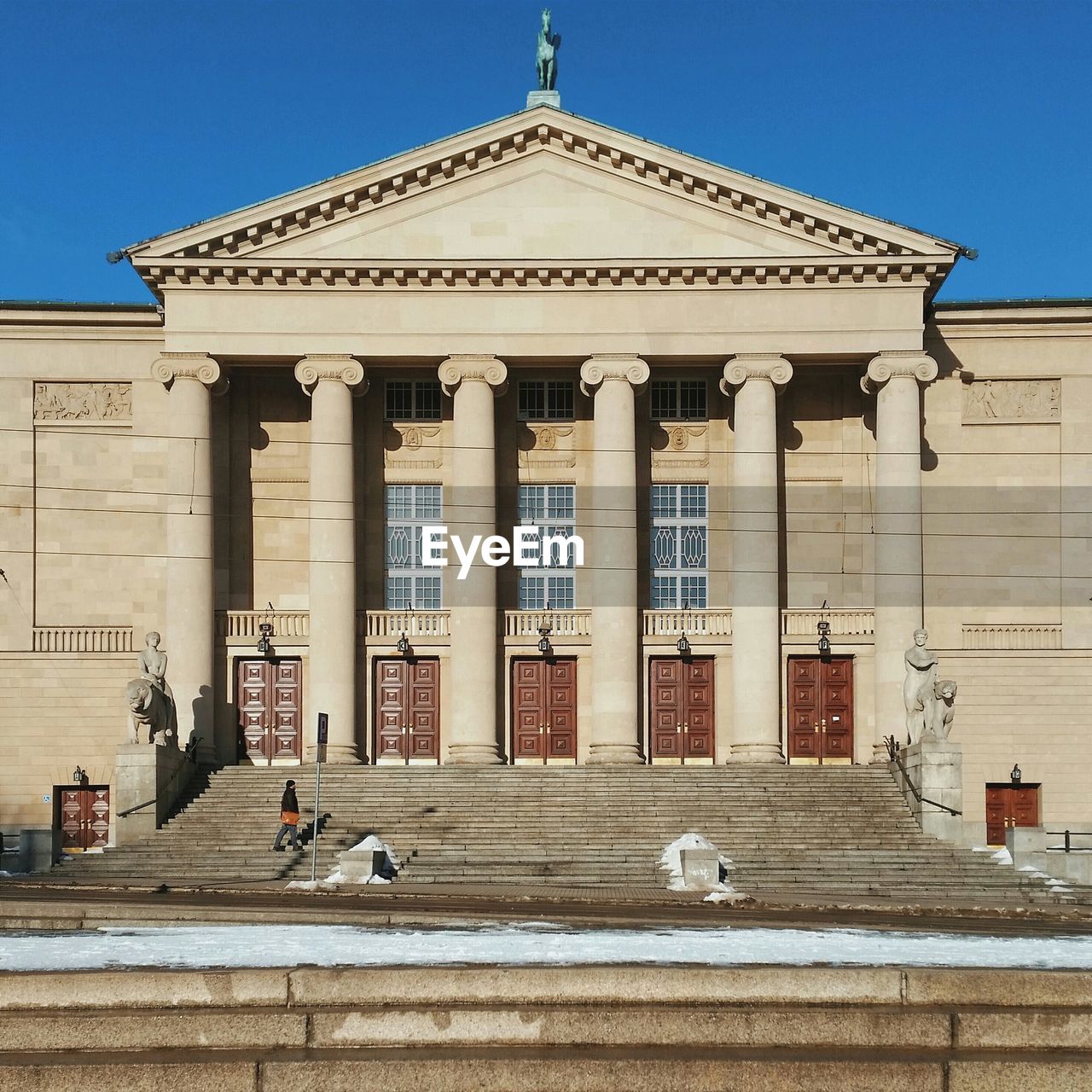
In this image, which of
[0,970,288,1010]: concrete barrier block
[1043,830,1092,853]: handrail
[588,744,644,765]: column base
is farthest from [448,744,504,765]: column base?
A: [0,970,288,1010]: concrete barrier block

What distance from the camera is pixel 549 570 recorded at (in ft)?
159

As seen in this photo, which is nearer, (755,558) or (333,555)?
(333,555)

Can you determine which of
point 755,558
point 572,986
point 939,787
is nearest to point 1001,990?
point 572,986

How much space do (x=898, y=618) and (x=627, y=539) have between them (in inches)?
275

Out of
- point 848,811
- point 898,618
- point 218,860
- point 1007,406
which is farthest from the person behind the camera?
point 1007,406

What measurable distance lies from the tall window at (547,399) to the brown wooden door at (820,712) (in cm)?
900

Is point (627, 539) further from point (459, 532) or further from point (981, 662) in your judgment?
point (981, 662)

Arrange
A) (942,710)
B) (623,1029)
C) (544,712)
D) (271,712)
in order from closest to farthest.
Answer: (623,1029) → (942,710) → (271,712) → (544,712)

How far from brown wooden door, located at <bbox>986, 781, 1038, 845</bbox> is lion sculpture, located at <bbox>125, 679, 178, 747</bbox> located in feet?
66.9

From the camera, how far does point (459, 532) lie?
4750cm

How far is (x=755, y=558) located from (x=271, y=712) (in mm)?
12955

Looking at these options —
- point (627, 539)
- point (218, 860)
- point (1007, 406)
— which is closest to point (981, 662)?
point (1007, 406)

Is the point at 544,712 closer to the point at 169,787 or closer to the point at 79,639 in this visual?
the point at 169,787

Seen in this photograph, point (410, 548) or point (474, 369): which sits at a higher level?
point (474, 369)
